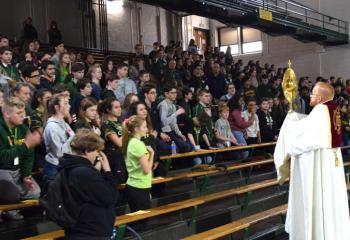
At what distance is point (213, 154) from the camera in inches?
334

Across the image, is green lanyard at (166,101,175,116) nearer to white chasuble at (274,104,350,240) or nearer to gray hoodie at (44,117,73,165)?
white chasuble at (274,104,350,240)

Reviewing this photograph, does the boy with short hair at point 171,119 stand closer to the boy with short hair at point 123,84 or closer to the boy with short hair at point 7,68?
the boy with short hair at point 123,84

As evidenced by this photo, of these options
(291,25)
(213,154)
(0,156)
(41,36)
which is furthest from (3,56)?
(291,25)

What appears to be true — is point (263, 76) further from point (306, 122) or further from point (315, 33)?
point (306, 122)

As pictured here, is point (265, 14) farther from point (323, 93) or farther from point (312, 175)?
point (312, 175)

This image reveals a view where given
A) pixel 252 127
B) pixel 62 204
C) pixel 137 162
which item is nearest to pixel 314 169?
pixel 137 162

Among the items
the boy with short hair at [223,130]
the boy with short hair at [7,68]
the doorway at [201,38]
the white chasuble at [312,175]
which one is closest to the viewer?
the white chasuble at [312,175]

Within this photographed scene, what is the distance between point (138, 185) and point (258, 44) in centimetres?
1713

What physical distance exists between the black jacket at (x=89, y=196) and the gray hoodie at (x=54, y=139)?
129cm

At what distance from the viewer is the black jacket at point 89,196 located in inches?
131

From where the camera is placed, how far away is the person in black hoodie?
3338 millimetres

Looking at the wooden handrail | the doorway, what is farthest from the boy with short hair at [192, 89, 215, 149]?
the doorway

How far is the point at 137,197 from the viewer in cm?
528

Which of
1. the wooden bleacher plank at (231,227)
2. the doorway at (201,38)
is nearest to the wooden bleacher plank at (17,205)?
the wooden bleacher plank at (231,227)
